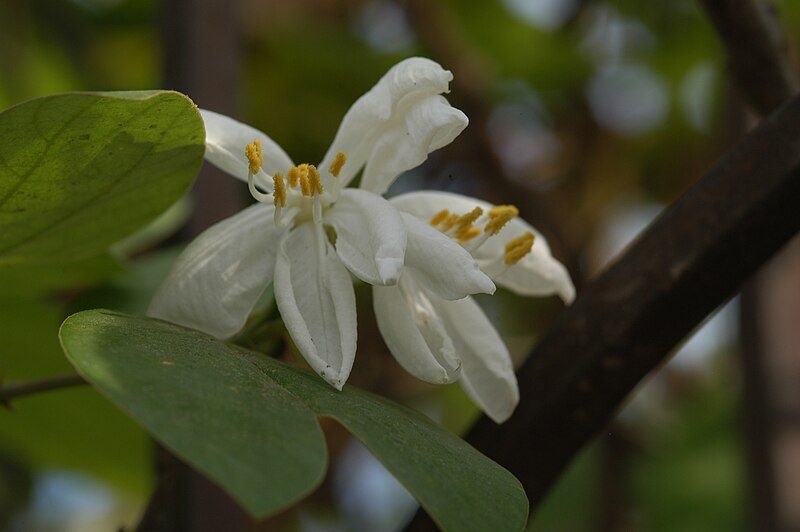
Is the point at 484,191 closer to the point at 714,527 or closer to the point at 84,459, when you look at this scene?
the point at 714,527

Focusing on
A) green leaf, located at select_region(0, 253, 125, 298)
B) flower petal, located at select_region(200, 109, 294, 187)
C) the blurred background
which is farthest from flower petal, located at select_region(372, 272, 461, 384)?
the blurred background

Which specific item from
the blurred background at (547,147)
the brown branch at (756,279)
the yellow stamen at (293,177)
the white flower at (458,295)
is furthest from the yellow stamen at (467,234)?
the blurred background at (547,147)

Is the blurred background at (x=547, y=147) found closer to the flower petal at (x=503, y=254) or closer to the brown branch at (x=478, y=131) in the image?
the brown branch at (x=478, y=131)

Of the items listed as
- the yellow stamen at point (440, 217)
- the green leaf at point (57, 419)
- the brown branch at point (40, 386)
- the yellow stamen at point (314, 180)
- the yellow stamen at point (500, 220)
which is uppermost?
the yellow stamen at point (500, 220)

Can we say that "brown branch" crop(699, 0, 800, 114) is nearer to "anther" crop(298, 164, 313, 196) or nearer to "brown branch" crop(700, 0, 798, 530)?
"brown branch" crop(700, 0, 798, 530)

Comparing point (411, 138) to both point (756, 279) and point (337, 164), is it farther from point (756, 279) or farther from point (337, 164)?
point (756, 279)

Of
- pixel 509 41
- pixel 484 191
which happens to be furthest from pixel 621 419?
pixel 509 41

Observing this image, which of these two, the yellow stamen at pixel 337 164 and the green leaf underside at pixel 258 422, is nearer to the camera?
the green leaf underside at pixel 258 422

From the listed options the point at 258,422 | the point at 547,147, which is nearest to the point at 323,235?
the point at 258,422
